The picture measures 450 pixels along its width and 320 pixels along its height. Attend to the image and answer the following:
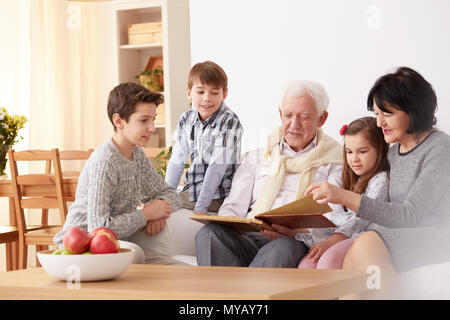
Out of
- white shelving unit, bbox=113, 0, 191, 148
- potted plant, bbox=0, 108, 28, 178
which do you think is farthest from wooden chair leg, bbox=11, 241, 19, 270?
white shelving unit, bbox=113, 0, 191, 148

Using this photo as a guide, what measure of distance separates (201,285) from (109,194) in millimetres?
822

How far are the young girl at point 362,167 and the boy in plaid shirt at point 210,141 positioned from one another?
574mm

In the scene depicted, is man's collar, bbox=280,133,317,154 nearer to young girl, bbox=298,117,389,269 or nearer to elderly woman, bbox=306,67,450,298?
young girl, bbox=298,117,389,269

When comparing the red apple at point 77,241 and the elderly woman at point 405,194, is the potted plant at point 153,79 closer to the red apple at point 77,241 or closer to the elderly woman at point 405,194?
the elderly woman at point 405,194

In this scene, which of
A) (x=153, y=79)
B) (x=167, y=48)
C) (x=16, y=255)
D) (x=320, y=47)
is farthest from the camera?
(x=153, y=79)

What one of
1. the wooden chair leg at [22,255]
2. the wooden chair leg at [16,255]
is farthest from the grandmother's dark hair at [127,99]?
the wooden chair leg at [16,255]

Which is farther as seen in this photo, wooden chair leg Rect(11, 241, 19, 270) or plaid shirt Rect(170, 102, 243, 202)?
wooden chair leg Rect(11, 241, 19, 270)

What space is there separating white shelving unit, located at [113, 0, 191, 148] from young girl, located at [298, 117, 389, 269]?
2.92 meters

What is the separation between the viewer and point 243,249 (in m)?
2.38

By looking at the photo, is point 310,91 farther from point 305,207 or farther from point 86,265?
point 86,265

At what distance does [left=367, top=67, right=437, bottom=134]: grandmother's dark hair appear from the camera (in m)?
2.14

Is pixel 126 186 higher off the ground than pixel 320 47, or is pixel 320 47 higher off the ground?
pixel 320 47

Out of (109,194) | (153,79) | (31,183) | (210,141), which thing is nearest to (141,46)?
(153,79)

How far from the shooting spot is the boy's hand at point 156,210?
8.02 ft
